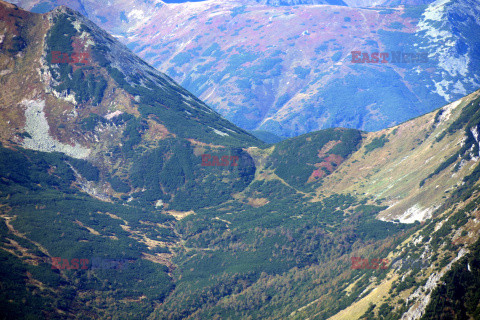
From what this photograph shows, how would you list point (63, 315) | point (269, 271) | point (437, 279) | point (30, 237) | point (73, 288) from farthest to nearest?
1. point (269, 271)
2. point (30, 237)
3. point (73, 288)
4. point (63, 315)
5. point (437, 279)

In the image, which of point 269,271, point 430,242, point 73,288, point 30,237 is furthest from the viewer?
point 269,271

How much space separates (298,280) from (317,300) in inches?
1046

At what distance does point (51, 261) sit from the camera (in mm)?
169625

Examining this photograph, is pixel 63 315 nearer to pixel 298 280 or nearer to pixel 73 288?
pixel 73 288

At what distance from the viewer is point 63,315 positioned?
144000 millimetres

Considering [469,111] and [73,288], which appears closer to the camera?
[73,288]

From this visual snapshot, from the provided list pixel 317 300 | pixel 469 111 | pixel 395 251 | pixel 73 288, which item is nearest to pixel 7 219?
pixel 73 288

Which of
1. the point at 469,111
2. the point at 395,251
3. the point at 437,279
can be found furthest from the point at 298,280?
the point at 469,111

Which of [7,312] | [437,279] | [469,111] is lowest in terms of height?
[7,312]

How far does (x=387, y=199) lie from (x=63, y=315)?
5579 inches

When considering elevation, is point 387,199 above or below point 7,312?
above

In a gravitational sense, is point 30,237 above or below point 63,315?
above

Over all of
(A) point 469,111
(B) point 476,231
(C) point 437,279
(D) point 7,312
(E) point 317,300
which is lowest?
(E) point 317,300

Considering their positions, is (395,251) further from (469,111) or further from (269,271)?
(469,111)
